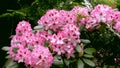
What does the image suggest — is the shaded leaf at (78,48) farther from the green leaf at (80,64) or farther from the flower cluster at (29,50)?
the flower cluster at (29,50)

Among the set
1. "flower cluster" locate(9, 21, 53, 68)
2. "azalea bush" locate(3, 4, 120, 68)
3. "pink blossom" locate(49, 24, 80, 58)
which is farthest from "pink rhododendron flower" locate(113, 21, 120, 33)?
"flower cluster" locate(9, 21, 53, 68)

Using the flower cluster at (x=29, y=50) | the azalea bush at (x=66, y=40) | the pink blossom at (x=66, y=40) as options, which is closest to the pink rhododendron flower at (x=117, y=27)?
the azalea bush at (x=66, y=40)

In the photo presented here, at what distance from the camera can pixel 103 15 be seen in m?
3.11

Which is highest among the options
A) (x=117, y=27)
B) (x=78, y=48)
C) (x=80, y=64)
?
(x=117, y=27)

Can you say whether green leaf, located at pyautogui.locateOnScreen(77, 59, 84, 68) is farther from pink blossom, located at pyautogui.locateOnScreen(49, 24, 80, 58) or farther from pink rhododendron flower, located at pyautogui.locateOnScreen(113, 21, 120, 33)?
pink rhododendron flower, located at pyautogui.locateOnScreen(113, 21, 120, 33)

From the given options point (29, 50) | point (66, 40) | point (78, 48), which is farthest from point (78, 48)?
point (29, 50)

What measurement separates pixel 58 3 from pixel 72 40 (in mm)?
2206

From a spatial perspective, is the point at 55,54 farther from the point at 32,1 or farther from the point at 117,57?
the point at 32,1

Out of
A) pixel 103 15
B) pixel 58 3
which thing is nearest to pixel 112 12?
pixel 103 15

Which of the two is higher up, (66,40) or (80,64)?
(66,40)

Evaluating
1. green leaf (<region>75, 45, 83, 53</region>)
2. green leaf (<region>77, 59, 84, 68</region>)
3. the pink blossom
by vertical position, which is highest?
the pink blossom

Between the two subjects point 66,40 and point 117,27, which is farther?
point 117,27

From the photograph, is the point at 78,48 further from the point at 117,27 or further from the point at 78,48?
the point at 117,27

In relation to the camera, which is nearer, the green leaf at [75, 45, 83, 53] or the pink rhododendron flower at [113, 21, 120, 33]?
the green leaf at [75, 45, 83, 53]
